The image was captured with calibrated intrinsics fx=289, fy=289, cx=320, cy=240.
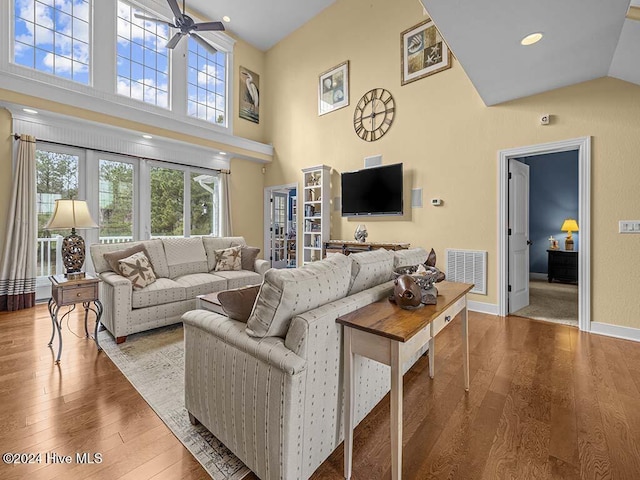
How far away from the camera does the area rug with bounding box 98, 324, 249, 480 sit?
1.42 m

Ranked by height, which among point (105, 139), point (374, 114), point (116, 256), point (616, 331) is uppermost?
point (374, 114)

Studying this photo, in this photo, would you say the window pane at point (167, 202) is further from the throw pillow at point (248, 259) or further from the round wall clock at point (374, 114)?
the round wall clock at point (374, 114)

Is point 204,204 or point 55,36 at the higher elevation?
point 55,36

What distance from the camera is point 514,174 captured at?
3.84 meters

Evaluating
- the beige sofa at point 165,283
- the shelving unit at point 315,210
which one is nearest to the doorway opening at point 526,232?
the shelving unit at point 315,210

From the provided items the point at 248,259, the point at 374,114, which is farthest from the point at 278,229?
the point at 374,114

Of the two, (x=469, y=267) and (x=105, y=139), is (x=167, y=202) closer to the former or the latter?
(x=105, y=139)

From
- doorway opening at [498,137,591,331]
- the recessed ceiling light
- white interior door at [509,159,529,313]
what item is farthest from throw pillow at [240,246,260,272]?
the recessed ceiling light

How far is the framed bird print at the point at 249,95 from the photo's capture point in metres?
6.73

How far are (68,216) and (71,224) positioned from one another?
0.25 ft

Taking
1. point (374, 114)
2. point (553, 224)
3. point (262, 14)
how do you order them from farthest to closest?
point (553, 224) → point (262, 14) → point (374, 114)

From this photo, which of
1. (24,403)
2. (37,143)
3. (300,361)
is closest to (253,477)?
(300,361)

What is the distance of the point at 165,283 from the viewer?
10.9ft

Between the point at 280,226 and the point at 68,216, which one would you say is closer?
the point at 68,216
